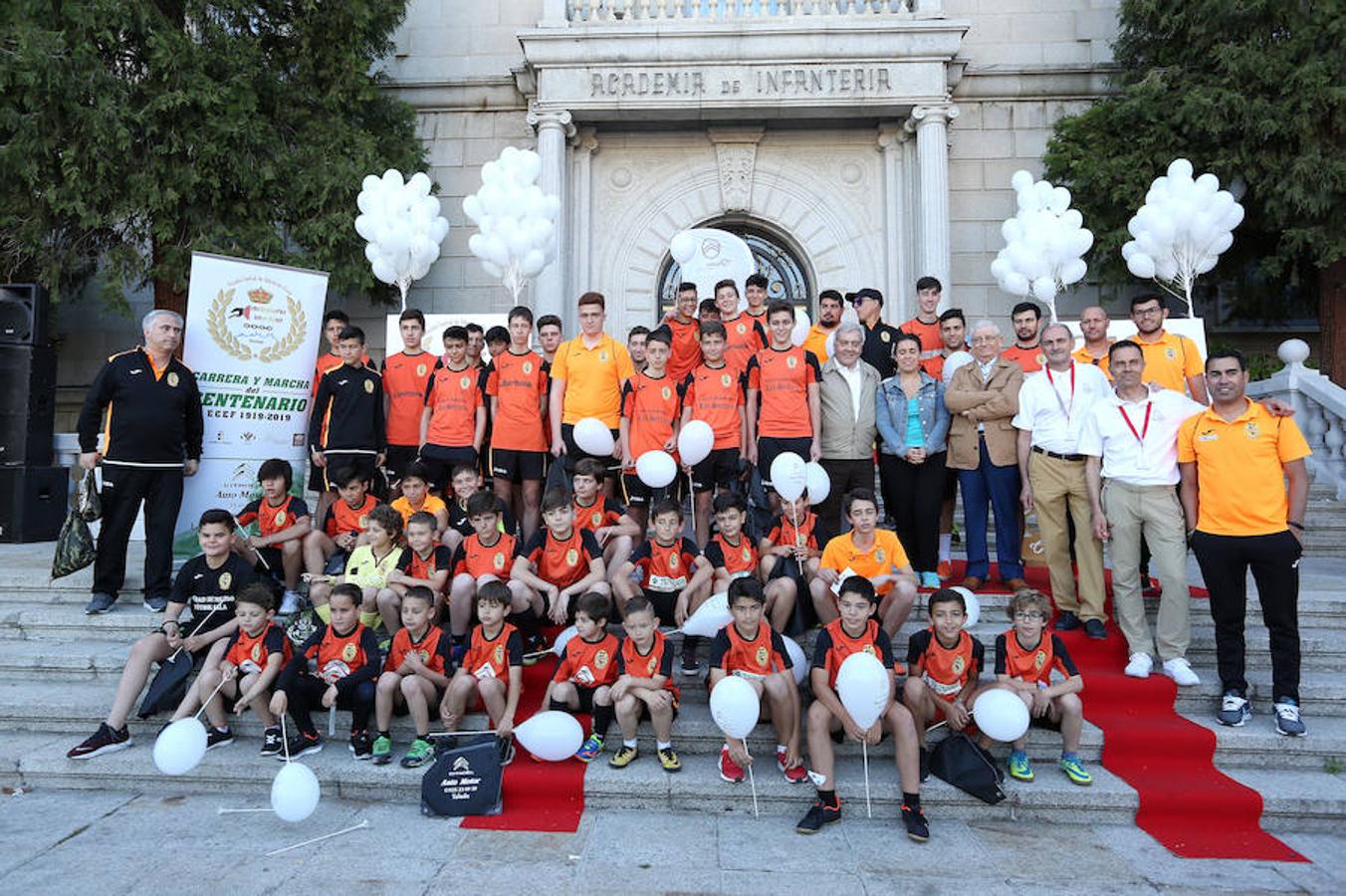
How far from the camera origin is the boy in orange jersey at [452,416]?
6254mm

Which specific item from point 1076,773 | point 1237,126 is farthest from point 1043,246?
point 1076,773

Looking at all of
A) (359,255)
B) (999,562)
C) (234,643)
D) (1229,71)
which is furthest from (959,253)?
(234,643)

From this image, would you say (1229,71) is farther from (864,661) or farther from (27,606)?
(27,606)

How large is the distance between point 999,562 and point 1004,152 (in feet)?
27.5

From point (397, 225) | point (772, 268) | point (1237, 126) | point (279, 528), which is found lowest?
point (279, 528)

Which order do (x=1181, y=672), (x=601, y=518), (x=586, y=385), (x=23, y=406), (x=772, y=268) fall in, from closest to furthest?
1. (x=1181, y=672)
2. (x=601, y=518)
3. (x=586, y=385)
4. (x=23, y=406)
5. (x=772, y=268)

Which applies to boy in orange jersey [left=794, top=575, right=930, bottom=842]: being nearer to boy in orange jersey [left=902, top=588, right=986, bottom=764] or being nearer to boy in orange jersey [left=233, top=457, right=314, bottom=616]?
boy in orange jersey [left=902, top=588, right=986, bottom=764]

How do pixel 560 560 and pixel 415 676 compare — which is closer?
pixel 415 676

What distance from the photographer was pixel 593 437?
5.72 metres

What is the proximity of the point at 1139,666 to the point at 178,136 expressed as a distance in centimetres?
1127

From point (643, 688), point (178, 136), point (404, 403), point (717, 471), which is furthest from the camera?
point (178, 136)

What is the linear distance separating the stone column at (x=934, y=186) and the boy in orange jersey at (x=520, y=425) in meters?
6.55

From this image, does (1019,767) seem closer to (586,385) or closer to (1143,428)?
(1143,428)

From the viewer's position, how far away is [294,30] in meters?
10.7
